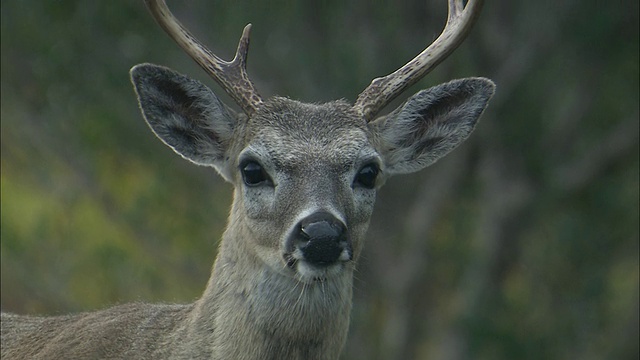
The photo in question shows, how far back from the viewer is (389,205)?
59.7 feet

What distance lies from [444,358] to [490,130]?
3.22 meters

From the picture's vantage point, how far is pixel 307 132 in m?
7.11

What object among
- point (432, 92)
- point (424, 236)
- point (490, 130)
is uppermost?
point (490, 130)

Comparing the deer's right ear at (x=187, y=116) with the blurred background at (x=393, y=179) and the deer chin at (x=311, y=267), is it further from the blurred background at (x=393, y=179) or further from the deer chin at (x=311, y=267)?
the blurred background at (x=393, y=179)

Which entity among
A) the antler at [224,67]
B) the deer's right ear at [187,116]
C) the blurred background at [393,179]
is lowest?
the deer's right ear at [187,116]

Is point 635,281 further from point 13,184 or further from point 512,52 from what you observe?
point 13,184

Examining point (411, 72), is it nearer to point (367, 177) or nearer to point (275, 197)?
point (367, 177)

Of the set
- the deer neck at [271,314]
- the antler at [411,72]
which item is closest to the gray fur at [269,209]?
the deer neck at [271,314]

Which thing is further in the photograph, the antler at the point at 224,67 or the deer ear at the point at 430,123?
the deer ear at the point at 430,123

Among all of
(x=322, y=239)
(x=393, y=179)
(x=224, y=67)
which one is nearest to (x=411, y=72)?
(x=224, y=67)

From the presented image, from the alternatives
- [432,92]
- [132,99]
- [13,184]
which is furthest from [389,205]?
[432,92]

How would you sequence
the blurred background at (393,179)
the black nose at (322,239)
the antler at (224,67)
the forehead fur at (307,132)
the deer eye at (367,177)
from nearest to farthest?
the black nose at (322,239) → the forehead fur at (307,132) → the deer eye at (367,177) → the antler at (224,67) → the blurred background at (393,179)

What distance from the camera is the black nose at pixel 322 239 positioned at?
642 cm

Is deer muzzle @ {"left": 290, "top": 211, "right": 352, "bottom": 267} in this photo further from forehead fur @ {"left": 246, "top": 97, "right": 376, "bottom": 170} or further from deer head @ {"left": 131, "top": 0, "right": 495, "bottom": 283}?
forehead fur @ {"left": 246, "top": 97, "right": 376, "bottom": 170}
